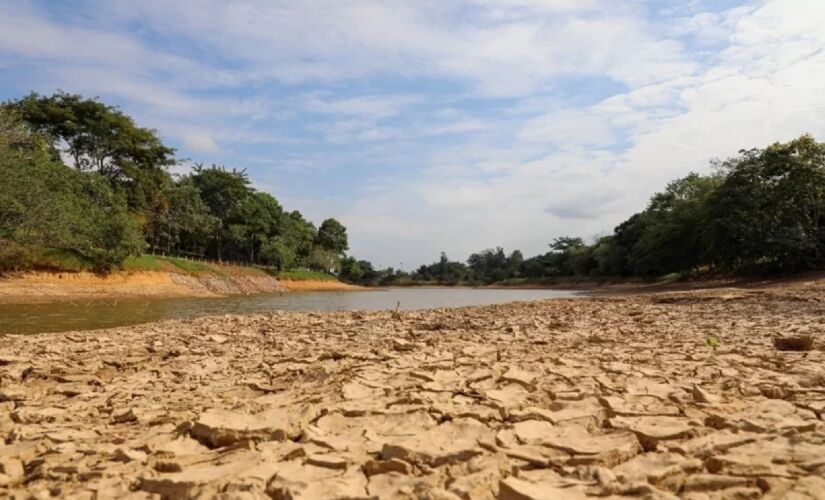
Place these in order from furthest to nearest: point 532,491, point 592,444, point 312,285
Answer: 1. point 312,285
2. point 592,444
3. point 532,491

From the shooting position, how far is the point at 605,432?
291cm

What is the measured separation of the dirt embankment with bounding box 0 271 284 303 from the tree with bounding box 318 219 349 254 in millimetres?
31719

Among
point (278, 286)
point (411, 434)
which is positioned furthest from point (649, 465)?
point (278, 286)

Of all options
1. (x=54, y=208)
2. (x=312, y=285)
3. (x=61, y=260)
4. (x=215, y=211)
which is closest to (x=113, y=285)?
(x=61, y=260)

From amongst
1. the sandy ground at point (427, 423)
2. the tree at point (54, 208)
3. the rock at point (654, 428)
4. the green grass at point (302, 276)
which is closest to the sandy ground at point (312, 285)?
the green grass at point (302, 276)

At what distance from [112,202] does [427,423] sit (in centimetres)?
3541

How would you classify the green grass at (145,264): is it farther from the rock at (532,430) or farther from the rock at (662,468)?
the rock at (662,468)

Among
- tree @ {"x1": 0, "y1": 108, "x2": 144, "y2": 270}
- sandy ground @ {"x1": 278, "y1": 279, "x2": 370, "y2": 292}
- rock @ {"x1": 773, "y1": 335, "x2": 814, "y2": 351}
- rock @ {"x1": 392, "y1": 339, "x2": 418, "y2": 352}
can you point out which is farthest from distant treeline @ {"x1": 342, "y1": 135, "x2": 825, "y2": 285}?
tree @ {"x1": 0, "y1": 108, "x2": 144, "y2": 270}

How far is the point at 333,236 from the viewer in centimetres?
7550

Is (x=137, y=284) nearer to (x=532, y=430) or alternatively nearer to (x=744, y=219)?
(x=532, y=430)

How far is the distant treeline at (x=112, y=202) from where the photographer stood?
76.7ft

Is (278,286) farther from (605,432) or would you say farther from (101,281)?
(605,432)

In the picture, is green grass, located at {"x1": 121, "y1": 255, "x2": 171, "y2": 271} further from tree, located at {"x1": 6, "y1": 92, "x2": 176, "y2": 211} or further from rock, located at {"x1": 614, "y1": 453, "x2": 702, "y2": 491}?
rock, located at {"x1": 614, "y1": 453, "x2": 702, "y2": 491}

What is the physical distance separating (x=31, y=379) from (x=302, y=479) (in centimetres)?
431
